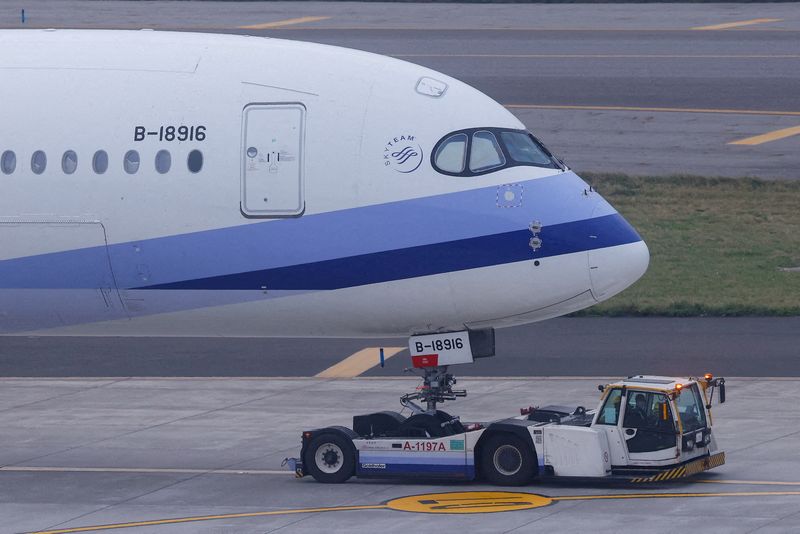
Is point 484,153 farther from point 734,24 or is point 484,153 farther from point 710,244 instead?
point 734,24

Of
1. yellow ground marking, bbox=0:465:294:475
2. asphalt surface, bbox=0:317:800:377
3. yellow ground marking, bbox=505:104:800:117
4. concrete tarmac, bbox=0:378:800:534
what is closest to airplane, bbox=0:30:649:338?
concrete tarmac, bbox=0:378:800:534

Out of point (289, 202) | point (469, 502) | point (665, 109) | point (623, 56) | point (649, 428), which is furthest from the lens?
point (623, 56)

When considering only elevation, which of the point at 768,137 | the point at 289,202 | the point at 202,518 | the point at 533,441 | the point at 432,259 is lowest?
the point at 202,518

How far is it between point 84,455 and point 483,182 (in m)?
10.1

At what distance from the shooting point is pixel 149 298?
2338cm

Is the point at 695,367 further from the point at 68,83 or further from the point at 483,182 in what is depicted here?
the point at 68,83

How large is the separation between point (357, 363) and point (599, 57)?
99.7 feet

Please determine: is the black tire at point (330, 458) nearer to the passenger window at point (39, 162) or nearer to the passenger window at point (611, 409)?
the passenger window at point (611, 409)

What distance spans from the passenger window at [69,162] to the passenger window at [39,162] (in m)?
0.29

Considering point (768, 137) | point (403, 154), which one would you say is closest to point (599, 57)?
point (768, 137)

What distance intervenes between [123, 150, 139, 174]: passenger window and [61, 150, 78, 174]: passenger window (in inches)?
29.8

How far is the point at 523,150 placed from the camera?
23156 millimetres

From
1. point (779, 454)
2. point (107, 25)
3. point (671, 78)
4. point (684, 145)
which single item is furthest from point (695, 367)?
point (107, 25)

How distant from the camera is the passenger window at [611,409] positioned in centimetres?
2409
